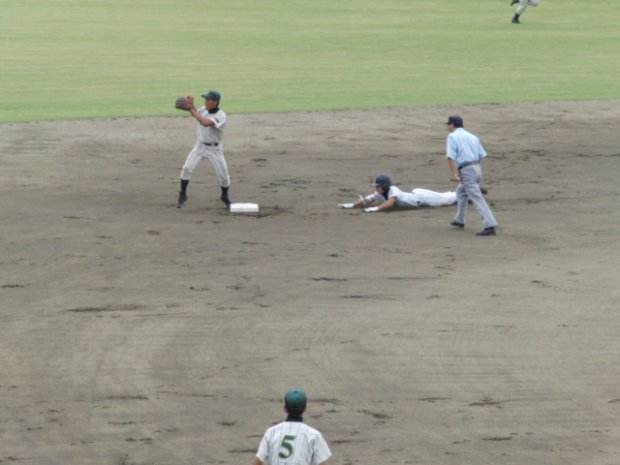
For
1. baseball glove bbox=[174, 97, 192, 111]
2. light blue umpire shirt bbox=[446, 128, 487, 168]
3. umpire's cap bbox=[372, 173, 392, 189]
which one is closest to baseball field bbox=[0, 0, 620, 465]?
umpire's cap bbox=[372, 173, 392, 189]

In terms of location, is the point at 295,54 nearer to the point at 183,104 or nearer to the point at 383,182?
the point at 383,182

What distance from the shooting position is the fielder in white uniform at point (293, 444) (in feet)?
32.4

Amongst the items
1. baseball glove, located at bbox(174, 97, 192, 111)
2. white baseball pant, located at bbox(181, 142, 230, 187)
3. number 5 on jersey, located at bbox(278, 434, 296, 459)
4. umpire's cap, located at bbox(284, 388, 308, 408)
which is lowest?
white baseball pant, located at bbox(181, 142, 230, 187)

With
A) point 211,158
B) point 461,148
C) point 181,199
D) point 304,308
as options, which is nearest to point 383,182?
point 461,148

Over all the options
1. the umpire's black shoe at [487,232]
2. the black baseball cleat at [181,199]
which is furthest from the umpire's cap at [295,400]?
the black baseball cleat at [181,199]

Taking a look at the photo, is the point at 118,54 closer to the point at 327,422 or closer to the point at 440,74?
the point at 440,74

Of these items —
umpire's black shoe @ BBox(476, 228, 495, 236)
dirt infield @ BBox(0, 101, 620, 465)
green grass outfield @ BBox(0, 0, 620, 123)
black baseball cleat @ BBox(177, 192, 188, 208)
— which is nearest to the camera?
dirt infield @ BBox(0, 101, 620, 465)

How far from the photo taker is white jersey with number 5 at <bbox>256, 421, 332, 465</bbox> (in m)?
9.88

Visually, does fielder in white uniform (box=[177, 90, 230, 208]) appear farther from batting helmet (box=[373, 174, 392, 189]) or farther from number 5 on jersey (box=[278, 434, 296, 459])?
number 5 on jersey (box=[278, 434, 296, 459])

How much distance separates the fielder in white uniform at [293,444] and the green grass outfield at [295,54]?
23.6m

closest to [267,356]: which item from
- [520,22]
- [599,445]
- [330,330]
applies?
[330,330]

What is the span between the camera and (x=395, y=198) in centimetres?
2341

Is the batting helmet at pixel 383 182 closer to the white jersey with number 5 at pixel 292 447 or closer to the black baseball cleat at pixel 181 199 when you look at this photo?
the black baseball cleat at pixel 181 199

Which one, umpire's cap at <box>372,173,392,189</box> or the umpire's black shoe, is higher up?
umpire's cap at <box>372,173,392,189</box>
